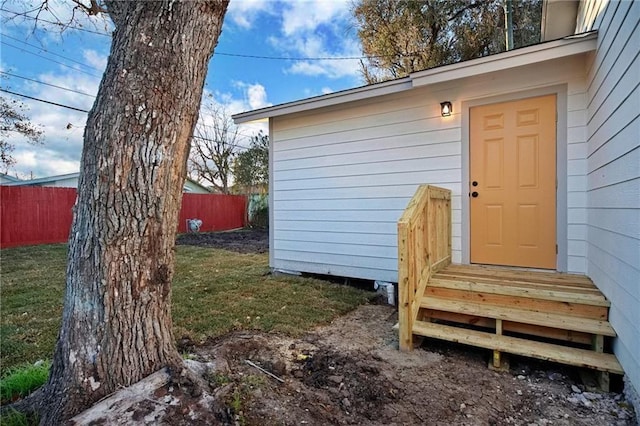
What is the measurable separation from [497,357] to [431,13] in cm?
993

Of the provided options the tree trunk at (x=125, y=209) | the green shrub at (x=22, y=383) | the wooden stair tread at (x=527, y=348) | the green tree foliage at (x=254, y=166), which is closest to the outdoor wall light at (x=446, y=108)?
the wooden stair tread at (x=527, y=348)

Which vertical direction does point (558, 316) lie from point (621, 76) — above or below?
below

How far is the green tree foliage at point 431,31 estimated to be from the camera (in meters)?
9.28

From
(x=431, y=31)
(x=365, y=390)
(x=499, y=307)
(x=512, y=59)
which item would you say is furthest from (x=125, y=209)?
(x=431, y=31)

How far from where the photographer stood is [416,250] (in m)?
2.83

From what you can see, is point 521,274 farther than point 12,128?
No

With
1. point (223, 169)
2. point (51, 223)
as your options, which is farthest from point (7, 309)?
point (223, 169)

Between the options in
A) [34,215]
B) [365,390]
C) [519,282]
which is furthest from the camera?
[34,215]

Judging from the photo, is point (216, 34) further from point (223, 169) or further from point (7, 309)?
point (223, 169)

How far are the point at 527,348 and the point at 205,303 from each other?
3209mm

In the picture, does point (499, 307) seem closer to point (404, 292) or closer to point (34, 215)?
point (404, 292)

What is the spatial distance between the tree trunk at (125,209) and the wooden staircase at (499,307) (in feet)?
5.77

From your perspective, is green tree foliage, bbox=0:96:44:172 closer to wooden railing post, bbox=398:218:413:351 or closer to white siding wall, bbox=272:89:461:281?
white siding wall, bbox=272:89:461:281

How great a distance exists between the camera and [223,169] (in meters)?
19.2
